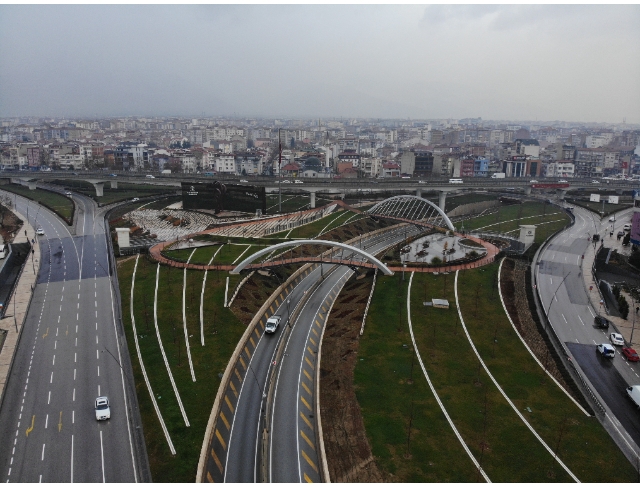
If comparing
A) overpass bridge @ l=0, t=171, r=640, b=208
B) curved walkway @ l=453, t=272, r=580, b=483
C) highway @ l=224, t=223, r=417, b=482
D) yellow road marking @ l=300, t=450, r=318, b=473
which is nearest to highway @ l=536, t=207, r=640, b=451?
curved walkway @ l=453, t=272, r=580, b=483

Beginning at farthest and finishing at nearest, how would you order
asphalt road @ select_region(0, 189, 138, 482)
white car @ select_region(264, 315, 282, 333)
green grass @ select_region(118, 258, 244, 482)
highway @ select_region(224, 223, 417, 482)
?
1. white car @ select_region(264, 315, 282, 333)
2. green grass @ select_region(118, 258, 244, 482)
3. asphalt road @ select_region(0, 189, 138, 482)
4. highway @ select_region(224, 223, 417, 482)

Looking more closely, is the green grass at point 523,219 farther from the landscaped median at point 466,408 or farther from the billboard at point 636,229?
the landscaped median at point 466,408

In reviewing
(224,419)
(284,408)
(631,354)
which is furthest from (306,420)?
(631,354)

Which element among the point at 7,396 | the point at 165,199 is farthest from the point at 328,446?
the point at 165,199

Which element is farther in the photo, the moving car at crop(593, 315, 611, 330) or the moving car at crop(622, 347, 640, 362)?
the moving car at crop(593, 315, 611, 330)

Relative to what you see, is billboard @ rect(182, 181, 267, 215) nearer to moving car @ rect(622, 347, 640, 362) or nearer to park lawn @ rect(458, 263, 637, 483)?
park lawn @ rect(458, 263, 637, 483)

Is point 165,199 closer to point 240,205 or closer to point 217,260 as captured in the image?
point 240,205

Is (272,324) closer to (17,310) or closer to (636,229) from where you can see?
(17,310)
